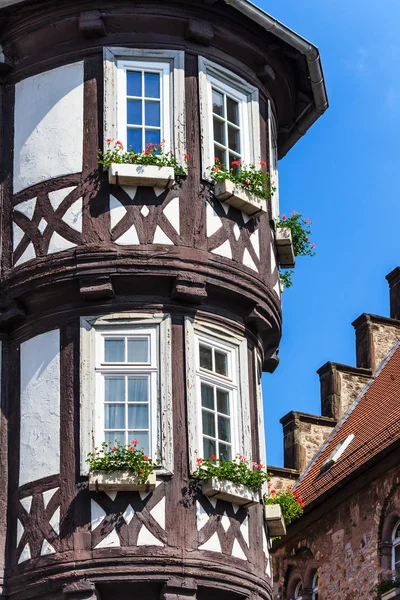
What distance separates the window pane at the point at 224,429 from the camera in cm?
1812

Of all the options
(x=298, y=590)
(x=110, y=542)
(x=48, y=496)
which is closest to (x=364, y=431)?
(x=298, y=590)

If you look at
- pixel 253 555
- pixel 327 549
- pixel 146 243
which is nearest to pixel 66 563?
pixel 253 555

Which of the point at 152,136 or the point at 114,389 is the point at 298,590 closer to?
the point at 114,389

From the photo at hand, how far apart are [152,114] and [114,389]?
11.6 ft

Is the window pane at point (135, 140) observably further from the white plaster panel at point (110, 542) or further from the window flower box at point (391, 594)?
the window flower box at point (391, 594)

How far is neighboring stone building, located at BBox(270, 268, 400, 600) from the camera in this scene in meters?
26.9

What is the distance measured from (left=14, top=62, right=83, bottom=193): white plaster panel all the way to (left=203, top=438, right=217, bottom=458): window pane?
3591mm

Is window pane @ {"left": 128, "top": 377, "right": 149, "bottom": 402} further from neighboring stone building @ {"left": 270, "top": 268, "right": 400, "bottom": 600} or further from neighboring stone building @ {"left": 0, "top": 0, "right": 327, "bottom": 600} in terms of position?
neighboring stone building @ {"left": 270, "top": 268, "right": 400, "bottom": 600}

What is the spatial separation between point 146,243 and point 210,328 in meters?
1.25

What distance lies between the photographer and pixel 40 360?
719 inches

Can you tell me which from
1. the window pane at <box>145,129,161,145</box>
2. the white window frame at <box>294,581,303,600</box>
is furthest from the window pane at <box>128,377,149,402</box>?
the white window frame at <box>294,581,303,600</box>

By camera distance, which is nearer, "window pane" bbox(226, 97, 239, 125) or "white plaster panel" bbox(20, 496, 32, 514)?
"white plaster panel" bbox(20, 496, 32, 514)

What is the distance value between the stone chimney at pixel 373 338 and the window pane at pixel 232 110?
14154mm

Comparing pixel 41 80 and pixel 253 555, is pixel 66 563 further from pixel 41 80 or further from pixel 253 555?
pixel 41 80
